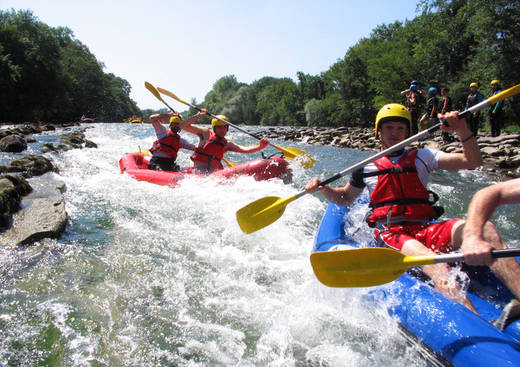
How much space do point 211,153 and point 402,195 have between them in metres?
4.62

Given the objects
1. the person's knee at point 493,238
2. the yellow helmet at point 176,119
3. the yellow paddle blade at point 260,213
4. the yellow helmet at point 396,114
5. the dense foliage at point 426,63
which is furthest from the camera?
the dense foliage at point 426,63

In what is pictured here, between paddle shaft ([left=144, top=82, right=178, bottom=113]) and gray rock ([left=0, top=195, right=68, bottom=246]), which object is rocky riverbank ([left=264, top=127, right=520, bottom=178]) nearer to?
paddle shaft ([left=144, top=82, right=178, bottom=113])

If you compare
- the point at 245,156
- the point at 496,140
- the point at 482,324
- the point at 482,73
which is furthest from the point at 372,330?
the point at 482,73

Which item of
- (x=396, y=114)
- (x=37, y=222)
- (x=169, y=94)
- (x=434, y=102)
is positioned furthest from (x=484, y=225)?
(x=434, y=102)

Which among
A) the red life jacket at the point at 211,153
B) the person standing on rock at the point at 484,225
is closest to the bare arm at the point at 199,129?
the red life jacket at the point at 211,153

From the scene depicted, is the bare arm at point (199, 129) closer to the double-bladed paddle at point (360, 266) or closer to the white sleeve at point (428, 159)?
the white sleeve at point (428, 159)

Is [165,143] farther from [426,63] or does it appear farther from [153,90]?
[426,63]

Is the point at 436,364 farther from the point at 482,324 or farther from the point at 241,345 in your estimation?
the point at 241,345

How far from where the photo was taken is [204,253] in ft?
12.2

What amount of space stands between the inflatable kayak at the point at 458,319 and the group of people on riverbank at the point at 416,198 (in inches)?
7.5

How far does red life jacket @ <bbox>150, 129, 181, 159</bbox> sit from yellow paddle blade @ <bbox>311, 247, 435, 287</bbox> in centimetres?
541

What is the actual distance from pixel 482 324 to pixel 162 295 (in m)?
2.20

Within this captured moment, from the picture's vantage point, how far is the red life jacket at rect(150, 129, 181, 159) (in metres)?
7.05

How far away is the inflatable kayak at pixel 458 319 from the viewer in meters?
1.64
